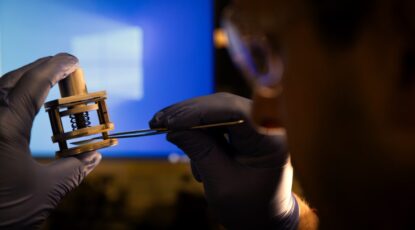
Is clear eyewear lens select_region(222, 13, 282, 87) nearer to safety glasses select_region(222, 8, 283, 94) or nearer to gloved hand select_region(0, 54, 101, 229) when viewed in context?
safety glasses select_region(222, 8, 283, 94)

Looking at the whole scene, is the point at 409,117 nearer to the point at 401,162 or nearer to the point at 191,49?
the point at 401,162

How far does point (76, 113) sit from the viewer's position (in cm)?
79

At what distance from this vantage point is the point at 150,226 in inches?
54.8

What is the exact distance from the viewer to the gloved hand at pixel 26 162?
2.65 feet

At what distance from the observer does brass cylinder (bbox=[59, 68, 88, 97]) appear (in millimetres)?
825

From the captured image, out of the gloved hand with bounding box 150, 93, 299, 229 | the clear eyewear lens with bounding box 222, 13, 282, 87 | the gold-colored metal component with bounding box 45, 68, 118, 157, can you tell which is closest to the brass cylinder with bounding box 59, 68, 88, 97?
the gold-colored metal component with bounding box 45, 68, 118, 157

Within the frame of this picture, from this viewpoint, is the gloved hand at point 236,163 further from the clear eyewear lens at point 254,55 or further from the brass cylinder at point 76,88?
the clear eyewear lens at point 254,55

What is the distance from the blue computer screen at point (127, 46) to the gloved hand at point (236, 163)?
0.43 meters

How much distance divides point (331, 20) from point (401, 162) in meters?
0.13

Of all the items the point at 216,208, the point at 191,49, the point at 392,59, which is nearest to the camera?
the point at 392,59

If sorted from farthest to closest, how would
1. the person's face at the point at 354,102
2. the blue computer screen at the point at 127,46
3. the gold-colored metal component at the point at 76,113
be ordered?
the blue computer screen at the point at 127,46
the gold-colored metal component at the point at 76,113
the person's face at the point at 354,102

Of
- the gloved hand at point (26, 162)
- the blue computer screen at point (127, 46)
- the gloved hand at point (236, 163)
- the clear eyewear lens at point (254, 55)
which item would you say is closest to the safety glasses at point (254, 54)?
the clear eyewear lens at point (254, 55)

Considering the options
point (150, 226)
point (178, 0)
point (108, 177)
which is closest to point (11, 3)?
point (178, 0)

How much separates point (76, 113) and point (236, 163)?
0.35 meters
